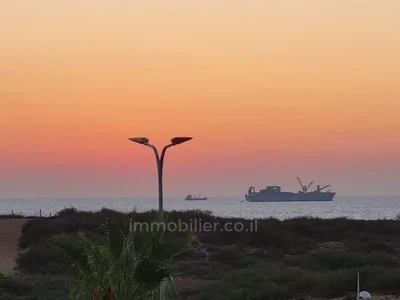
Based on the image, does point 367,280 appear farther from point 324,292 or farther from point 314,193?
point 314,193

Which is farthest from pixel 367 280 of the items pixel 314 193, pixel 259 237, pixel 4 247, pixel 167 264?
pixel 314 193

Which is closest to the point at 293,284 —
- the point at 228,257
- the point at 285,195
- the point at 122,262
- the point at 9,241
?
the point at 228,257

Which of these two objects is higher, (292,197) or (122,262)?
(292,197)

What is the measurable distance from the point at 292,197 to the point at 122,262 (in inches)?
6638

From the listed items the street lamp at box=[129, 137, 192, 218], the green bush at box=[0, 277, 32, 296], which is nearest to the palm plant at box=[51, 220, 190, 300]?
the street lamp at box=[129, 137, 192, 218]

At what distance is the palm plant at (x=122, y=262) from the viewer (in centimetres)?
1016

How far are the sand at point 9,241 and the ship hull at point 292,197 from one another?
13072 centimetres

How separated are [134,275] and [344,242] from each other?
31.5 m

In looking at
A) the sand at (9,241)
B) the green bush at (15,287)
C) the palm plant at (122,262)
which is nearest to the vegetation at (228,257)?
the palm plant at (122,262)

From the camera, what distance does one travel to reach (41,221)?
4347 centimetres

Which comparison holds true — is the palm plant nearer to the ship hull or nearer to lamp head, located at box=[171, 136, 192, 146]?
lamp head, located at box=[171, 136, 192, 146]

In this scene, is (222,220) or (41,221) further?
(222,220)

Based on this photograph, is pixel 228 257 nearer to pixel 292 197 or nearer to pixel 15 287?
pixel 15 287

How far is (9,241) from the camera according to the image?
1593 inches
